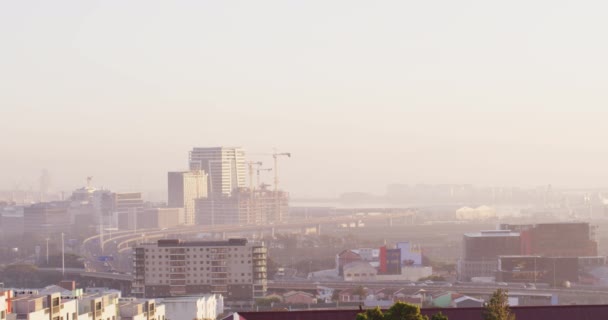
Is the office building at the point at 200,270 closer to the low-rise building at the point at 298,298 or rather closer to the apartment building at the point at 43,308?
the low-rise building at the point at 298,298

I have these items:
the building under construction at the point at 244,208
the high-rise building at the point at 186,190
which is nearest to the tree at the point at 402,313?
the building under construction at the point at 244,208

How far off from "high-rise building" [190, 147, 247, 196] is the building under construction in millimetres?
1726

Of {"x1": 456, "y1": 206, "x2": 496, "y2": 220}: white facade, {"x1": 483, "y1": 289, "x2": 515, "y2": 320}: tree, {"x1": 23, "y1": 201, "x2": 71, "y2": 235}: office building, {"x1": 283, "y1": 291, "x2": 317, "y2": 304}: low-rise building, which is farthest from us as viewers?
{"x1": 456, "y1": 206, "x2": 496, "y2": 220}: white facade

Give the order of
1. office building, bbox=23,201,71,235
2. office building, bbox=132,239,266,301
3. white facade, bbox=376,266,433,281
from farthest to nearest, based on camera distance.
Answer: office building, bbox=23,201,71,235, white facade, bbox=376,266,433,281, office building, bbox=132,239,266,301

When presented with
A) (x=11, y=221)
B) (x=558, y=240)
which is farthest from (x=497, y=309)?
(x=11, y=221)

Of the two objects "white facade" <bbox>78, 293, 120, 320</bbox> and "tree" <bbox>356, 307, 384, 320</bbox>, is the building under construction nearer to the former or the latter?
"white facade" <bbox>78, 293, 120, 320</bbox>

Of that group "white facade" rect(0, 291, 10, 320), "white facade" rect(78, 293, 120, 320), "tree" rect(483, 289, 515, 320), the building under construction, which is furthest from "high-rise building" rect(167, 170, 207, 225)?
"tree" rect(483, 289, 515, 320)

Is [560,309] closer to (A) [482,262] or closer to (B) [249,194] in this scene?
(A) [482,262]

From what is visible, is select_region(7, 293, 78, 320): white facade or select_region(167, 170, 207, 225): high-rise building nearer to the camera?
select_region(7, 293, 78, 320): white facade

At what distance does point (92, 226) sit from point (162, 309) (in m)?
64.0

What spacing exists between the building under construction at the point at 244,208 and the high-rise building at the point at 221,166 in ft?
5.66

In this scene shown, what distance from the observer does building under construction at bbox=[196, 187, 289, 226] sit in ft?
286

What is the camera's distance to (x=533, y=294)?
3591 centimetres

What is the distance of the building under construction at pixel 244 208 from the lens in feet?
286
